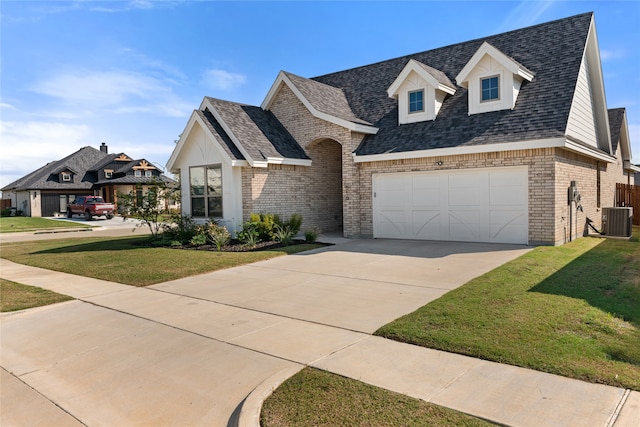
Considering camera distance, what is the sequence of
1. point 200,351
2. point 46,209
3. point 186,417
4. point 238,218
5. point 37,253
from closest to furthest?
point 186,417 < point 200,351 < point 37,253 < point 238,218 < point 46,209

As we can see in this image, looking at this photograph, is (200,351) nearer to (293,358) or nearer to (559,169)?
(293,358)

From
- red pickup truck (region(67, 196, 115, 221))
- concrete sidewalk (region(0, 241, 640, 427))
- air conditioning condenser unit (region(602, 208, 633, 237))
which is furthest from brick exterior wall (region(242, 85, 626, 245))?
red pickup truck (region(67, 196, 115, 221))

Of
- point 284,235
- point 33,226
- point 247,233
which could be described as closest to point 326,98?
point 284,235

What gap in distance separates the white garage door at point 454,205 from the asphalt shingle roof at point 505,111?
1.09m

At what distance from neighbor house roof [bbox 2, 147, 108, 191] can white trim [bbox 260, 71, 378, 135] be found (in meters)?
33.9

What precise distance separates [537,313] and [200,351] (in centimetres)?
482

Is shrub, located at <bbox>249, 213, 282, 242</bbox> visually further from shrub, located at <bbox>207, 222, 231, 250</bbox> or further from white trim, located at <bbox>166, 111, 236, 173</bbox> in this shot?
white trim, located at <bbox>166, 111, 236, 173</bbox>

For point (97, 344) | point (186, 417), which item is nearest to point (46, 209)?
point (97, 344)

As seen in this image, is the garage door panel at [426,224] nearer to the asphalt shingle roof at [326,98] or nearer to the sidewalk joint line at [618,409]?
the asphalt shingle roof at [326,98]

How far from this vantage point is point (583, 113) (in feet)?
49.8

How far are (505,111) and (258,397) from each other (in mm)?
13000

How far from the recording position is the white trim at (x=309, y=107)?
16344 mm

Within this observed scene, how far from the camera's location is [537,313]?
6293 millimetres

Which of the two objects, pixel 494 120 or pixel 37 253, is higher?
pixel 494 120
